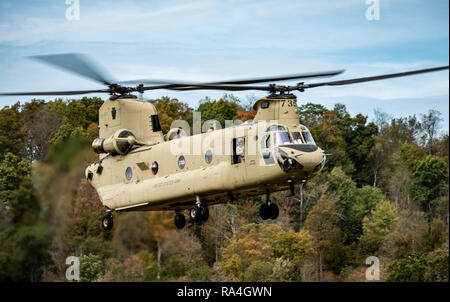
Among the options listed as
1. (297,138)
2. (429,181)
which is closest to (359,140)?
(429,181)

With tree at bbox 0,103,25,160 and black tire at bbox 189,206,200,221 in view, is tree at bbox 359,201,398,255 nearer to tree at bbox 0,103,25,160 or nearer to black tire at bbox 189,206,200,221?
tree at bbox 0,103,25,160

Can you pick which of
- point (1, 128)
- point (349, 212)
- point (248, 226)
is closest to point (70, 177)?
point (1, 128)

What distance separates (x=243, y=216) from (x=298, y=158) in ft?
109

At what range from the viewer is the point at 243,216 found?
6319 cm

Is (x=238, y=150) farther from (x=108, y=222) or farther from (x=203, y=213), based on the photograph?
(x=108, y=222)

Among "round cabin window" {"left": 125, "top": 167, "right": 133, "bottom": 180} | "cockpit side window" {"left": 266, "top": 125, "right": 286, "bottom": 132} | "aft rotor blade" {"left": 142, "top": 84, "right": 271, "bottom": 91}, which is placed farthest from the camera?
"round cabin window" {"left": 125, "top": 167, "right": 133, "bottom": 180}

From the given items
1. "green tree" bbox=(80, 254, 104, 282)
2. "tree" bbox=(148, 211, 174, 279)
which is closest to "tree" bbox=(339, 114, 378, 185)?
"green tree" bbox=(80, 254, 104, 282)

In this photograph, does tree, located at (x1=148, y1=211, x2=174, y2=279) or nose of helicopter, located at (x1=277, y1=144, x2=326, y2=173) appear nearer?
nose of helicopter, located at (x1=277, y1=144, x2=326, y2=173)

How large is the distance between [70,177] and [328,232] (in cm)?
3123

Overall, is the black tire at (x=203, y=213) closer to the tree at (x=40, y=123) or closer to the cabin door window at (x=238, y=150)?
the cabin door window at (x=238, y=150)

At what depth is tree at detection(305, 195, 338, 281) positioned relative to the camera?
62594 mm

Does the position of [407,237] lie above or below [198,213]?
above

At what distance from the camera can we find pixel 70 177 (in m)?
37.0

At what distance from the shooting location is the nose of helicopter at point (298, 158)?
99.7 feet
